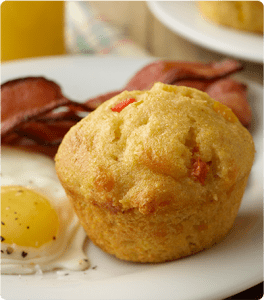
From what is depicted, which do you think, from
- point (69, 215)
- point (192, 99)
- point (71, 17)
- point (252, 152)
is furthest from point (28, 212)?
point (71, 17)

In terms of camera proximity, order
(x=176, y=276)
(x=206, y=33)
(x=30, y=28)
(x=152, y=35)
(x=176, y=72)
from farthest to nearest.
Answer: (x=152, y=35) < (x=30, y=28) < (x=206, y=33) < (x=176, y=72) < (x=176, y=276)

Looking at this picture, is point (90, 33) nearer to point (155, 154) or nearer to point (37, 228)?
point (37, 228)

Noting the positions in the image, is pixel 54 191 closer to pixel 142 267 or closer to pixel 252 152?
pixel 142 267

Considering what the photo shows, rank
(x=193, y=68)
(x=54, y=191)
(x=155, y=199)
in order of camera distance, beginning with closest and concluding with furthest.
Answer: (x=155, y=199), (x=54, y=191), (x=193, y=68)

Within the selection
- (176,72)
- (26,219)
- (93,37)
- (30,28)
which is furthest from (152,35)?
(26,219)

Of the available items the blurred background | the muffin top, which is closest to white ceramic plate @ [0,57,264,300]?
the muffin top

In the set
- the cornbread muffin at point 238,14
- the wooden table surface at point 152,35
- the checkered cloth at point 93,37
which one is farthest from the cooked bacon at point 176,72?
the checkered cloth at point 93,37
